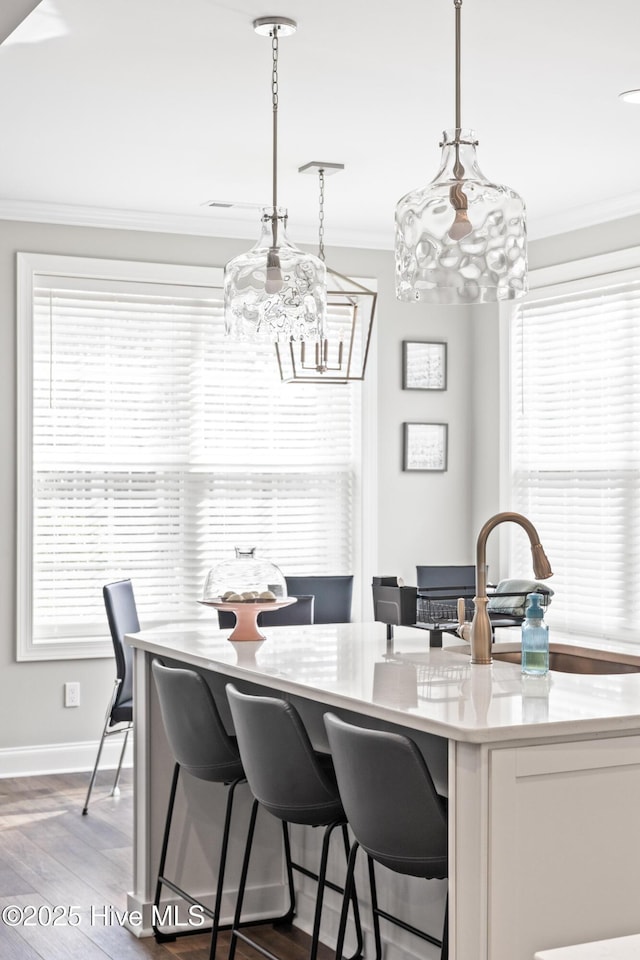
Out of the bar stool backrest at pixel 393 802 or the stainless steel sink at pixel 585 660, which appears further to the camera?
the stainless steel sink at pixel 585 660

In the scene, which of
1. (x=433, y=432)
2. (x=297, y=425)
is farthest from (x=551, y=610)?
(x=297, y=425)

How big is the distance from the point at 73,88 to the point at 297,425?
8.85ft

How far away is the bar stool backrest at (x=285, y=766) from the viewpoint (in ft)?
9.40

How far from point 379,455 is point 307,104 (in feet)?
8.91

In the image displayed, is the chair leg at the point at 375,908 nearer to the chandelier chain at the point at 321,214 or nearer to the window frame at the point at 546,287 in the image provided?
the window frame at the point at 546,287

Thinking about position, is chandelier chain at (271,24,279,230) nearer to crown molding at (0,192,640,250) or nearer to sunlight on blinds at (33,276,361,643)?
crown molding at (0,192,640,250)

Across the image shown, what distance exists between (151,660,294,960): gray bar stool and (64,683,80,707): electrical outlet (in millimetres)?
2438

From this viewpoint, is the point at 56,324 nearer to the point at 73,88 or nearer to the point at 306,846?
the point at 73,88

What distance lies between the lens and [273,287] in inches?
136

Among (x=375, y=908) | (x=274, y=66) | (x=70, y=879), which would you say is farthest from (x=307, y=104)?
(x=70, y=879)

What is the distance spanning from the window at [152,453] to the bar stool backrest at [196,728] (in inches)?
99.1

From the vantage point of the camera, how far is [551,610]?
244 inches

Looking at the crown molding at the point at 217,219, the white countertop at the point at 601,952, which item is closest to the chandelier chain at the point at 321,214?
the crown molding at the point at 217,219

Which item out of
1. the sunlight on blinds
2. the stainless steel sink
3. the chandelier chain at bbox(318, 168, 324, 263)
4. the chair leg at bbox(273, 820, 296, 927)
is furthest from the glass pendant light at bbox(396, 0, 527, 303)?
the sunlight on blinds
